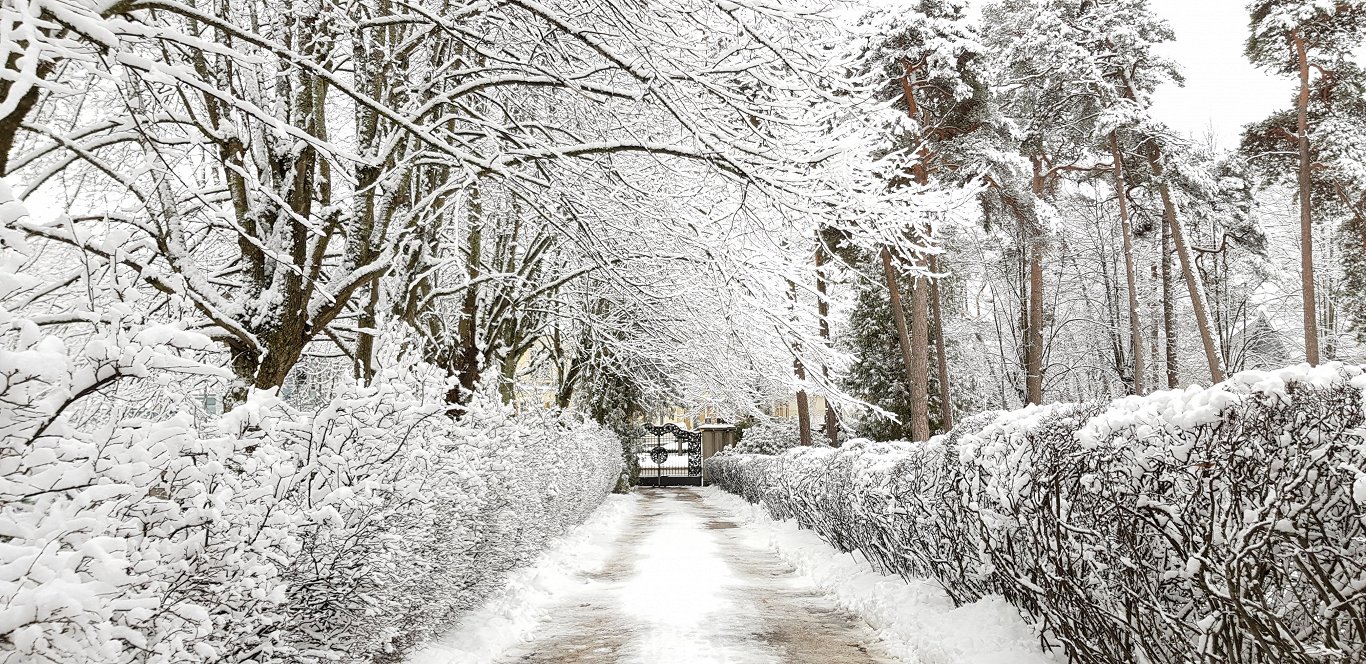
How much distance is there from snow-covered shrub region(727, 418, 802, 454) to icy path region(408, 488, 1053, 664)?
584 inches

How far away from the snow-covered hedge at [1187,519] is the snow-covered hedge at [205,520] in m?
3.32

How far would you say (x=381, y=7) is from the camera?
6.49 m

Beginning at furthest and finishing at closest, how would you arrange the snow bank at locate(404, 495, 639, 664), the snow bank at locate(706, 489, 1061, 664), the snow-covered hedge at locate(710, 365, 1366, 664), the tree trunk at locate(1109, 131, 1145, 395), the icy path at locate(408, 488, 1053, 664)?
the tree trunk at locate(1109, 131, 1145, 395) < the snow bank at locate(404, 495, 639, 664) < the icy path at locate(408, 488, 1053, 664) < the snow bank at locate(706, 489, 1061, 664) < the snow-covered hedge at locate(710, 365, 1366, 664)

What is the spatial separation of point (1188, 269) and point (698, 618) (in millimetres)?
18915

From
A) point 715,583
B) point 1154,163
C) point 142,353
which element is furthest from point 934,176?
point 142,353

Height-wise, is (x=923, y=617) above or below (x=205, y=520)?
below

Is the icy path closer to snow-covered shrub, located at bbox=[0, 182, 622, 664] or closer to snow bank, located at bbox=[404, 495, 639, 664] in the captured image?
snow bank, located at bbox=[404, 495, 639, 664]

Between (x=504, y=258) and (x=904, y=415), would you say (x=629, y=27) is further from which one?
(x=904, y=415)

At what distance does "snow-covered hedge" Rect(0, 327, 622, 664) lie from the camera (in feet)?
6.36

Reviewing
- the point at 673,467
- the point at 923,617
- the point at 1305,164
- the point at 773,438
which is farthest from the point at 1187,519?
the point at 673,467

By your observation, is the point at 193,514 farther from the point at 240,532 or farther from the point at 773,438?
the point at 773,438

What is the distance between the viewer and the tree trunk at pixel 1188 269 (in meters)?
20.3

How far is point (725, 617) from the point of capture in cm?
760

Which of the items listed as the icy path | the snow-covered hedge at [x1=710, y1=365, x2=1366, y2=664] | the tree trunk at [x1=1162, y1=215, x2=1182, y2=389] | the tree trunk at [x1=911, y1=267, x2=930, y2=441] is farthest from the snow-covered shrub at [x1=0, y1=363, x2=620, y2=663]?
the tree trunk at [x1=1162, y1=215, x2=1182, y2=389]
